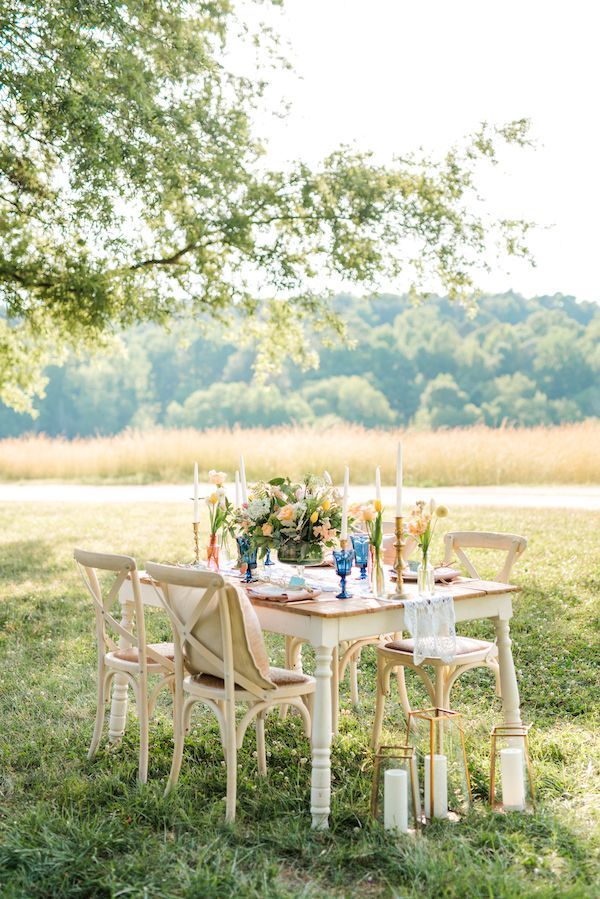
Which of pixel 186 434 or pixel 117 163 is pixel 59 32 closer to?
pixel 117 163

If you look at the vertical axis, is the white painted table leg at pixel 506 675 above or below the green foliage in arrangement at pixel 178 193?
below

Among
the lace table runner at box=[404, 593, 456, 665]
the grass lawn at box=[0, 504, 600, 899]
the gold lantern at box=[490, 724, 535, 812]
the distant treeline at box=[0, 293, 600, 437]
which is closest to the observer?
the grass lawn at box=[0, 504, 600, 899]

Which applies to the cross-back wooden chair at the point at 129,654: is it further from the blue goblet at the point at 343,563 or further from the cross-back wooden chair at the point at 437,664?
the cross-back wooden chair at the point at 437,664

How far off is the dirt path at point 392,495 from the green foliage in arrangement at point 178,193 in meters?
3.46

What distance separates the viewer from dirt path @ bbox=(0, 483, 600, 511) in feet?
43.5

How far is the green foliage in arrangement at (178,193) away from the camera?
830 cm

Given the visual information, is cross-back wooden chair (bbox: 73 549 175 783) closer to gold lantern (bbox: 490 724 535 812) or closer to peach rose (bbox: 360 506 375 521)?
peach rose (bbox: 360 506 375 521)

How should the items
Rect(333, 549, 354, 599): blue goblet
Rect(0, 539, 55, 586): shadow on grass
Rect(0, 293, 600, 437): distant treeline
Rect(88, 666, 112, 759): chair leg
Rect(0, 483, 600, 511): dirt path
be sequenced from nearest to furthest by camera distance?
Rect(333, 549, 354, 599): blue goblet → Rect(88, 666, 112, 759): chair leg → Rect(0, 539, 55, 586): shadow on grass → Rect(0, 483, 600, 511): dirt path → Rect(0, 293, 600, 437): distant treeline

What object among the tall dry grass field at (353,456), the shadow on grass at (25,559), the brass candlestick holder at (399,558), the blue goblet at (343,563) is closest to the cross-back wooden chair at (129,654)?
the blue goblet at (343,563)

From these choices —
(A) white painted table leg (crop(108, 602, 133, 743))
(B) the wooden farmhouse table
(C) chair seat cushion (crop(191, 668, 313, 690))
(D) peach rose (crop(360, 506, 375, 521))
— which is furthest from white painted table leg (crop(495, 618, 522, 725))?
(A) white painted table leg (crop(108, 602, 133, 743))

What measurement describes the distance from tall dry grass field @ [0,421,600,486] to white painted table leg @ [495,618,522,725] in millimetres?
11703

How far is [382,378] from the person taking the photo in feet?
133

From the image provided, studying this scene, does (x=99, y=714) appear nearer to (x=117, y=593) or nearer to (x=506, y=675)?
(x=117, y=593)

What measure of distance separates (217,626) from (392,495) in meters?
10.7
